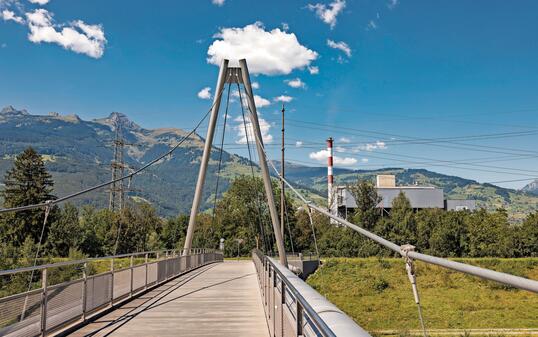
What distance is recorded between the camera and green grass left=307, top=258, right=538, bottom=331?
39.0 meters

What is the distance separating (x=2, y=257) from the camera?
48.6m

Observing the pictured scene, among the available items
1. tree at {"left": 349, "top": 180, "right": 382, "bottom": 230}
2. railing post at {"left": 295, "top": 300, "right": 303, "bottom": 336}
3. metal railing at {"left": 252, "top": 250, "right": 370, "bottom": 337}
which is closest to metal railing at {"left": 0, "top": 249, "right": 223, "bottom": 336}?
metal railing at {"left": 252, "top": 250, "right": 370, "bottom": 337}

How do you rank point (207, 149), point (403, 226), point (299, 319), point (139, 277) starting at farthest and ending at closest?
1. point (403, 226)
2. point (207, 149)
3. point (139, 277)
4. point (299, 319)

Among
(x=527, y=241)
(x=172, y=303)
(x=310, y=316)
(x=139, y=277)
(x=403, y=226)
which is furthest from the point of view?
(x=403, y=226)

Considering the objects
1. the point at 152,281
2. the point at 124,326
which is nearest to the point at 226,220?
the point at 152,281

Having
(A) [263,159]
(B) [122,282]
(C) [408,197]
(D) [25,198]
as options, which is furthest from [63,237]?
(C) [408,197]

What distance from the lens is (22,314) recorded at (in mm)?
5781

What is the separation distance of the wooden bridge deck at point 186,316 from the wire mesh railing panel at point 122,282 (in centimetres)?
29

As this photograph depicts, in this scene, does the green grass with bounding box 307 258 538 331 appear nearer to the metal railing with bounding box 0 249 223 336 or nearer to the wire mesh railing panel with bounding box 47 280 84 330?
the metal railing with bounding box 0 249 223 336

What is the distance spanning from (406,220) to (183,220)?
122 ft

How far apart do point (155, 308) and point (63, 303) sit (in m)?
2.86

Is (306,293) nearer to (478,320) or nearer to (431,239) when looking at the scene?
(478,320)

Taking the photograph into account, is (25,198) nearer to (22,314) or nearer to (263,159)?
(263,159)

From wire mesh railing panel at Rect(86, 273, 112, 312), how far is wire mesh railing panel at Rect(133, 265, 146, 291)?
2.16 metres
